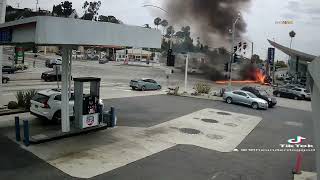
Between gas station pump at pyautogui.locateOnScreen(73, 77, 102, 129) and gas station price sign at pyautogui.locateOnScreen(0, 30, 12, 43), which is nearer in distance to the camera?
gas station price sign at pyautogui.locateOnScreen(0, 30, 12, 43)

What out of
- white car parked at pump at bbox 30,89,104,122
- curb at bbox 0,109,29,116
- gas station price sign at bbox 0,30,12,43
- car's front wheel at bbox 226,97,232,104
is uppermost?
gas station price sign at bbox 0,30,12,43

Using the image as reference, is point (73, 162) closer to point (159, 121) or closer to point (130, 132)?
point (130, 132)

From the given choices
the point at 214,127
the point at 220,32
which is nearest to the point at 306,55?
the point at 220,32

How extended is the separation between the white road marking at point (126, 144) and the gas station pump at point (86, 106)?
24.0 inches

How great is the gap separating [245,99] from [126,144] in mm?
16973

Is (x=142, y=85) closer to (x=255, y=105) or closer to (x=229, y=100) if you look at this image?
(x=229, y=100)

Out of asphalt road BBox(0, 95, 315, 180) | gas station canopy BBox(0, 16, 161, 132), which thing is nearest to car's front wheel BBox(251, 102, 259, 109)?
asphalt road BBox(0, 95, 315, 180)

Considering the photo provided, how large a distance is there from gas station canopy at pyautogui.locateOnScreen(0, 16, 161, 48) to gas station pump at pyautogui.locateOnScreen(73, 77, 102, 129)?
2.77m

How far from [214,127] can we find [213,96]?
14.2 m

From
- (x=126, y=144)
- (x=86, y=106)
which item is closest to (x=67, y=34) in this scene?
(x=86, y=106)

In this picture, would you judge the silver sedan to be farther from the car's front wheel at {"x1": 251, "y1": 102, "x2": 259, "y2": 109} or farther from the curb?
the curb

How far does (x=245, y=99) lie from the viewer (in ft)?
93.7

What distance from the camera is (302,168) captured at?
41.8ft

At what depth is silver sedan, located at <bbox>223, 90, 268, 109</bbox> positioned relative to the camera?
27844mm
